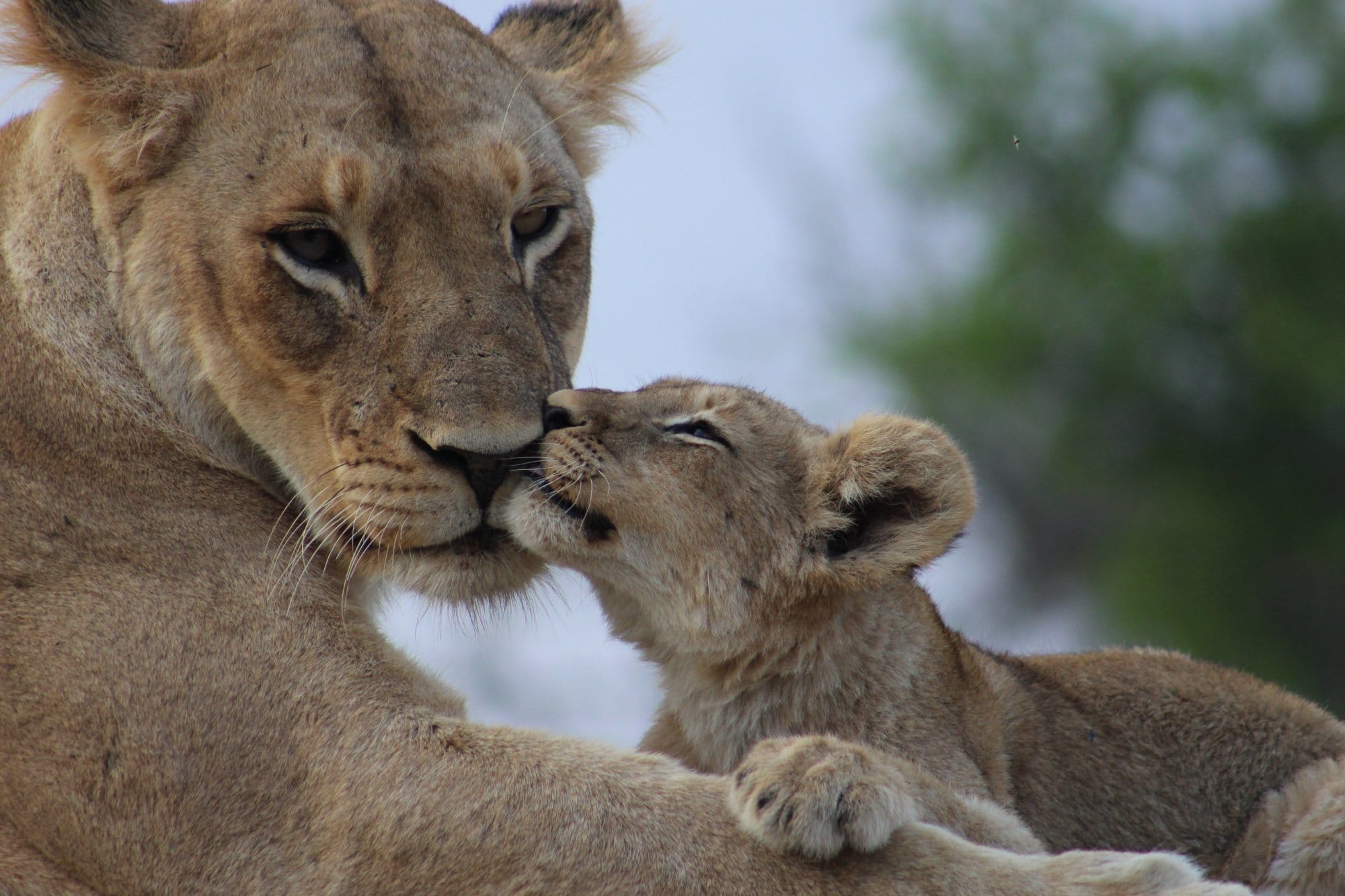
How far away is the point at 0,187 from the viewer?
4773 mm

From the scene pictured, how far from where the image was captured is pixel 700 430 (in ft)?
17.0

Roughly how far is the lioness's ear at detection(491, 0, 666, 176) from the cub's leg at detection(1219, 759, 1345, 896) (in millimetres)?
3315

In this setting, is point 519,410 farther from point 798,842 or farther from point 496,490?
point 798,842

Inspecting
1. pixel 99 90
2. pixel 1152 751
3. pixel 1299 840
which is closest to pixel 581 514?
pixel 99 90

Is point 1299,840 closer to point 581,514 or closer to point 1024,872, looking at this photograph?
point 1024,872

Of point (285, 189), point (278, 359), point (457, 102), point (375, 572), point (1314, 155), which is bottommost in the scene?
point (375, 572)

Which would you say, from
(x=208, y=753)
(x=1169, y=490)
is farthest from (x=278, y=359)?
(x=1169, y=490)

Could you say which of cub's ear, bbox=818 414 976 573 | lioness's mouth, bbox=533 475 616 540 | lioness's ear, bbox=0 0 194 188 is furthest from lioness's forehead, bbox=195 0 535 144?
cub's ear, bbox=818 414 976 573

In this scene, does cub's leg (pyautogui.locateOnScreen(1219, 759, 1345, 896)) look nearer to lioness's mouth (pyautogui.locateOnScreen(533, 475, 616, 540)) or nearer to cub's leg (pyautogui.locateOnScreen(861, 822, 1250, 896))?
cub's leg (pyautogui.locateOnScreen(861, 822, 1250, 896))

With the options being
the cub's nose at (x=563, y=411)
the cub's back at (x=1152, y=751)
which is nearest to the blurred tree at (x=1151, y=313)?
the cub's back at (x=1152, y=751)

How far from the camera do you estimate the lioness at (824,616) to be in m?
4.80

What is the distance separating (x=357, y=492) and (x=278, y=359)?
0.44 meters

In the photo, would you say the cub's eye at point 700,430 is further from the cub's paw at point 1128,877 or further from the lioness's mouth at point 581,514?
the cub's paw at point 1128,877

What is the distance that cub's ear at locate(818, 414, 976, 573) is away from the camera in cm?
492
